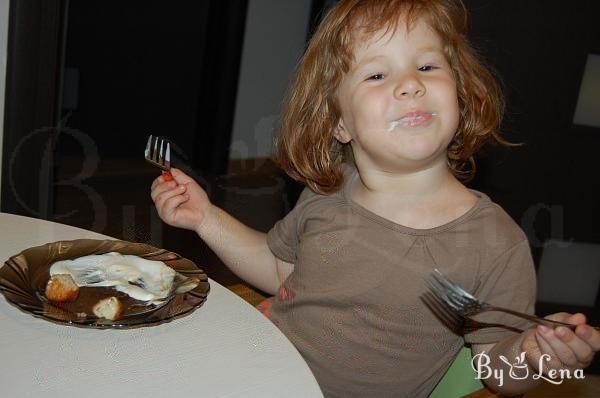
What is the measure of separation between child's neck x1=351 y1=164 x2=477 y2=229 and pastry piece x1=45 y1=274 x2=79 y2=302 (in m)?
0.54

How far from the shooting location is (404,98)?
117 cm

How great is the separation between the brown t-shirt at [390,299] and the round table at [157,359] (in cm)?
31

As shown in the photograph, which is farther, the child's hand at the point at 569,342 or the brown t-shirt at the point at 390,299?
the brown t-shirt at the point at 390,299

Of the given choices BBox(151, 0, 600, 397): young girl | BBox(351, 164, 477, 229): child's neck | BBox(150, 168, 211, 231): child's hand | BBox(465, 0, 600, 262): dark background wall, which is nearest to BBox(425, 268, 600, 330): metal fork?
BBox(151, 0, 600, 397): young girl

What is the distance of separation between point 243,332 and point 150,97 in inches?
124

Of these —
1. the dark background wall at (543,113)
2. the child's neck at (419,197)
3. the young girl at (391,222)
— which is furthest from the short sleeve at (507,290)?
the dark background wall at (543,113)

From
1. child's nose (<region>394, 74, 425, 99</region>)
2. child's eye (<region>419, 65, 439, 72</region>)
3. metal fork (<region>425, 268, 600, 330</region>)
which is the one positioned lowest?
metal fork (<region>425, 268, 600, 330</region>)

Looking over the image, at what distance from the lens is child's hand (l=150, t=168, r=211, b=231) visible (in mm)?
1275

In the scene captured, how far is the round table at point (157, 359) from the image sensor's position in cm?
75

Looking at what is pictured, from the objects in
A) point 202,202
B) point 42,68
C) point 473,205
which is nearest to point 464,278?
point 473,205

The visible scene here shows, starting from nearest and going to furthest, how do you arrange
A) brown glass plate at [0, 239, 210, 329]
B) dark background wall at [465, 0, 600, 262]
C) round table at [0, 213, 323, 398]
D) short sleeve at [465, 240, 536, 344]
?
1. round table at [0, 213, 323, 398]
2. brown glass plate at [0, 239, 210, 329]
3. short sleeve at [465, 240, 536, 344]
4. dark background wall at [465, 0, 600, 262]

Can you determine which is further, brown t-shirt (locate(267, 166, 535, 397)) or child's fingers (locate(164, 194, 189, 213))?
child's fingers (locate(164, 194, 189, 213))

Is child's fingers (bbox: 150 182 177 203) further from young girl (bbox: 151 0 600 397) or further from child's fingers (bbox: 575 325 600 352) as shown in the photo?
child's fingers (bbox: 575 325 600 352)

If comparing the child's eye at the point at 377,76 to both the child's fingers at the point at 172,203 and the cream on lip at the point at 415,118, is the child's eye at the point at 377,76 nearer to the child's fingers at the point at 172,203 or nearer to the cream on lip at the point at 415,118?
the cream on lip at the point at 415,118
